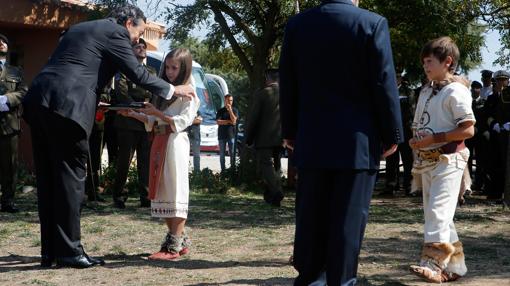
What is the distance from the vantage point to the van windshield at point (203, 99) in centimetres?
2689

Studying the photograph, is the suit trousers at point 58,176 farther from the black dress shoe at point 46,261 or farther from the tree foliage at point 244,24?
the tree foliage at point 244,24

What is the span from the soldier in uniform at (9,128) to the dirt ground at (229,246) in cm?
33

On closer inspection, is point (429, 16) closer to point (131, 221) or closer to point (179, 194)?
point (131, 221)

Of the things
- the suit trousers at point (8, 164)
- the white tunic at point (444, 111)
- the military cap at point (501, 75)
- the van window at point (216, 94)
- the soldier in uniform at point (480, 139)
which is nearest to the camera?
the white tunic at point (444, 111)

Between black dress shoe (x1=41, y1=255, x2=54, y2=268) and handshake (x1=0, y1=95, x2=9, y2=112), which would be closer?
black dress shoe (x1=41, y1=255, x2=54, y2=268)

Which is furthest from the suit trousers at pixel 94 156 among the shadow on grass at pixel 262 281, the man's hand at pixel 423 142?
the man's hand at pixel 423 142

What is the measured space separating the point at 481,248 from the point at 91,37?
13.0 feet

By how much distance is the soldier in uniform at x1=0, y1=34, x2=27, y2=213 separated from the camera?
10.4m

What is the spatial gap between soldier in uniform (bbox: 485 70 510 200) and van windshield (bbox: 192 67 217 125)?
13.7 meters

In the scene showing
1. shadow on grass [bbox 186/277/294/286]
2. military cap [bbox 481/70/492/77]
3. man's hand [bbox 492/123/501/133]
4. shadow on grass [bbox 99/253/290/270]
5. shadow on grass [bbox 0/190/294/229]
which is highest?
military cap [bbox 481/70/492/77]

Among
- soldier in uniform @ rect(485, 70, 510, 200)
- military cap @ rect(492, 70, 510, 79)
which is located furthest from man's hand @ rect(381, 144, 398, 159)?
military cap @ rect(492, 70, 510, 79)

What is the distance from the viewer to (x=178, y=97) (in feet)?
23.5

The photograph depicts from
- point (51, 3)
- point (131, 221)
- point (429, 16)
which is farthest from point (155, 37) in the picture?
point (131, 221)

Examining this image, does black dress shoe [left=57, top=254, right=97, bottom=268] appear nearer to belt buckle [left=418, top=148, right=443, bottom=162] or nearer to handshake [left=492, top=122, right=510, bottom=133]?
belt buckle [left=418, top=148, right=443, bottom=162]
